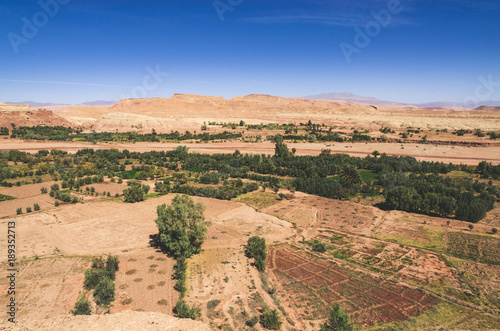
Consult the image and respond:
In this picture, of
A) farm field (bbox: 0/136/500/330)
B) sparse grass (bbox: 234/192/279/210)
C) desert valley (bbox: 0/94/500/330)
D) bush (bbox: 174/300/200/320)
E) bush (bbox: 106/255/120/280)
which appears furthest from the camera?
sparse grass (bbox: 234/192/279/210)

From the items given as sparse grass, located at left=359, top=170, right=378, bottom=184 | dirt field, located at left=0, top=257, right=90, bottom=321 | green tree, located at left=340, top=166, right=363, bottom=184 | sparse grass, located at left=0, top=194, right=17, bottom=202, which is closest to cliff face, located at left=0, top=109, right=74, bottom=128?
sparse grass, located at left=0, top=194, right=17, bottom=202

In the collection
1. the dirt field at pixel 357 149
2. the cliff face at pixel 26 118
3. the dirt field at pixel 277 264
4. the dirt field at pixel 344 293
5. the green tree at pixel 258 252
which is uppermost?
the cliff face at pixel 26 118

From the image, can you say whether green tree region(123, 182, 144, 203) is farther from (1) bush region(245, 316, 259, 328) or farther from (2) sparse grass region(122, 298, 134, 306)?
(1) bush region(245, 316, 259, 328)

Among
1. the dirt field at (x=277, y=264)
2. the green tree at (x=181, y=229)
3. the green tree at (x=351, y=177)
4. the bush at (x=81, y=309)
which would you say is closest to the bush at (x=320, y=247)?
the dirt field at (x=277, y=264)

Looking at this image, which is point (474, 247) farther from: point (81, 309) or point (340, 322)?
point (81, 309)

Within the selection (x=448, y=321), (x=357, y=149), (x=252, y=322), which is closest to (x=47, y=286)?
(x=252, y=322)

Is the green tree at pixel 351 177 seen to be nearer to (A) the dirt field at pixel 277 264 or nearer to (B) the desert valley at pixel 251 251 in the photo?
(B) the desert valley at pixel 251 251
